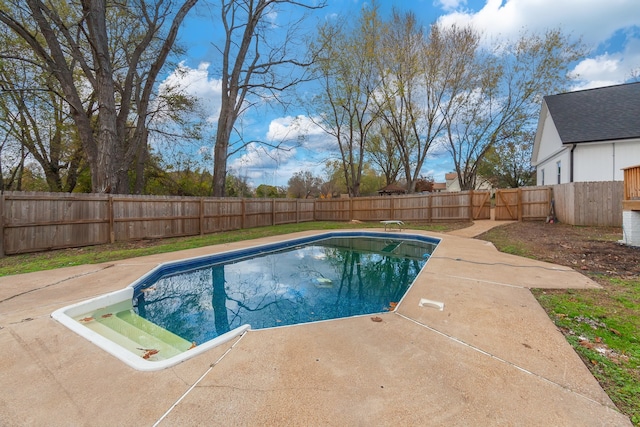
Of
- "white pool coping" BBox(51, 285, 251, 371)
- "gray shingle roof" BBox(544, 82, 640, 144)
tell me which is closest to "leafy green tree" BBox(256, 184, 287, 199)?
"gray shingle roof" BBox(544, 82, 640, 144)

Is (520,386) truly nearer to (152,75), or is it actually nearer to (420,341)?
(420,341)

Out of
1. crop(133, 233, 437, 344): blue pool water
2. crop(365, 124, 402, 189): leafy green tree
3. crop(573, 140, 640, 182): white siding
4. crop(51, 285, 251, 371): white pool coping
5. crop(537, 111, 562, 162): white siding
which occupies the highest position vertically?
crop(365, 124, 402, 189): leafy green tree

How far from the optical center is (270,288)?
199 inches

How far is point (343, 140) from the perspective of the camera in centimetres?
2039

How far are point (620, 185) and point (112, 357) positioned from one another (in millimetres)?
13113

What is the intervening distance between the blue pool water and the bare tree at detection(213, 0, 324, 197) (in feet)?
22.7

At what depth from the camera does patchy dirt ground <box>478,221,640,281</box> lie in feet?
15.2

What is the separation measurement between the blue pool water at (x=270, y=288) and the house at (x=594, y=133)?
885 cm

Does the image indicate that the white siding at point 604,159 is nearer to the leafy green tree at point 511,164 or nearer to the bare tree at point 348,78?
the leafy green tree at point 511,164

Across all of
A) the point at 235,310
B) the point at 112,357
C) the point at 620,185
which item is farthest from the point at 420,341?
the point at 620,185

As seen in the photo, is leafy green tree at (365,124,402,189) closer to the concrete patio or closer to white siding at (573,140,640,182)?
white siding at (573,140,640,182)

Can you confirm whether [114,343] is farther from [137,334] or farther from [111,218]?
[111,218]

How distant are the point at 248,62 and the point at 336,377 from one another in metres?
15.0

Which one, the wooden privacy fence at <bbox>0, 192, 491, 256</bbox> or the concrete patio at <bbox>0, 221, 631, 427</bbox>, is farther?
the wooden privacy fence at <bbox>0, 192, 491, 256</bbox>
